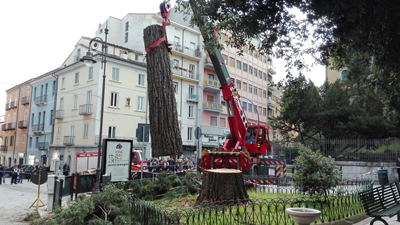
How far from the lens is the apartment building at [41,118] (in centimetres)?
3865

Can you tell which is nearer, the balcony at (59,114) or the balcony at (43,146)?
the balcony at (59,114)

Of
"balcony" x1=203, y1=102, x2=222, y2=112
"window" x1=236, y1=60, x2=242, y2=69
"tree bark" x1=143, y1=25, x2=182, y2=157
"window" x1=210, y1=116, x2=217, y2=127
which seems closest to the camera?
"tree bark" x1=143, y1=25, x2=182, y2=157

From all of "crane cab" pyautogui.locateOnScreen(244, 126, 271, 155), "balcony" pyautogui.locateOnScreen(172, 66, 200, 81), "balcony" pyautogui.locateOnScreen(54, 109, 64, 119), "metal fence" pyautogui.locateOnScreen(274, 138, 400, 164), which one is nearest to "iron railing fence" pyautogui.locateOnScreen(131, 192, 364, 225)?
"crane cab" pyautogui.locateOnScreen(244, 126, 271, 155)

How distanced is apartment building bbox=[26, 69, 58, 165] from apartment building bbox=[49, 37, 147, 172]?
1.50 meters

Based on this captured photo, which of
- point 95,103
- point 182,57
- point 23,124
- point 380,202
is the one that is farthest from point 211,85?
point 380,202

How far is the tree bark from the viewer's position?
9273 mm

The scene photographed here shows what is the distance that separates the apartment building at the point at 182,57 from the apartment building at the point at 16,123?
13.7 m

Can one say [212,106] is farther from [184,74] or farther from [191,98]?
[184,74]

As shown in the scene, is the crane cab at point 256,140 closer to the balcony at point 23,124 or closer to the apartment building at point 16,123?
the apartment building at point 16,123

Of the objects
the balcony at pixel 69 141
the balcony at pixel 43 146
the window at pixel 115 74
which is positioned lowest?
the balcony at pixel 43 146

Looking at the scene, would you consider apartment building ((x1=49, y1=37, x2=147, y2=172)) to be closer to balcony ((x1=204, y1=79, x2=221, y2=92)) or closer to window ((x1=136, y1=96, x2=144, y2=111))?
window ((x1=136, y1=96, x2=144, y2=111))

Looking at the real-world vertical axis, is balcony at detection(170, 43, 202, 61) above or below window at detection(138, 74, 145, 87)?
above

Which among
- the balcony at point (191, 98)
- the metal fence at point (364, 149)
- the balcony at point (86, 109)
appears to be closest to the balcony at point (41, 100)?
the balcony at point (86, 109)

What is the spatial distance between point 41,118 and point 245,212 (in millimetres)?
39885
